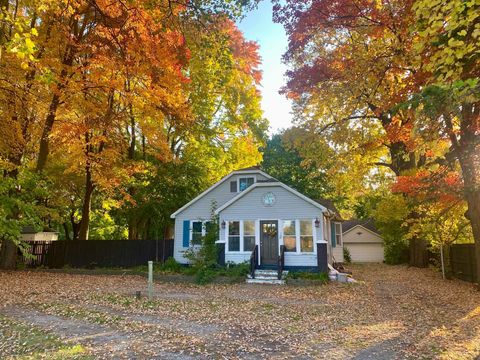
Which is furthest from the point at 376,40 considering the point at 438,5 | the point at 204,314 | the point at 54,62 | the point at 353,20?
the point at 54,62

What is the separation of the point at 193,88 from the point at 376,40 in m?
11.2

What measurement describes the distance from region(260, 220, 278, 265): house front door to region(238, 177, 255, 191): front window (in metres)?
3.12

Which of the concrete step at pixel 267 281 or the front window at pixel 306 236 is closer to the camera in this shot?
the concrete step at pixel 267 281

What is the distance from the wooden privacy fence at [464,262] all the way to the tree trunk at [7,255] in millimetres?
20586

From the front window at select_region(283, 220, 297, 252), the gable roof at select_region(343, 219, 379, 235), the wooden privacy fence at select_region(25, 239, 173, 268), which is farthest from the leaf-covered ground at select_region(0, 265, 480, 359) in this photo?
the gable roof at select_region(343, 219, 379, 235)

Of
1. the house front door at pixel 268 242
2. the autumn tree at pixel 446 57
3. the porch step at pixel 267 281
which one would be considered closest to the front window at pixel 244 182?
the house front door at pixel 268 242

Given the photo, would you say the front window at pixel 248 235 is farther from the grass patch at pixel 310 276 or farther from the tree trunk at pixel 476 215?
the tree trunk at pixel 476 215

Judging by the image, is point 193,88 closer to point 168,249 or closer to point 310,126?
point 310,126

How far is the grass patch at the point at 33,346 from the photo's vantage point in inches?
212

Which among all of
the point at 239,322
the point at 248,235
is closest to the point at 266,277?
the point at 248,235

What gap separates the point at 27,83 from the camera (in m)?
14.5

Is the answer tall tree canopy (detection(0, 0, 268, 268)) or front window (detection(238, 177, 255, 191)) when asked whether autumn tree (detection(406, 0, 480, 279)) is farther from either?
front window (detection(238, 177, 255, 191))

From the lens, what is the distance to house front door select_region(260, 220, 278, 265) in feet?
54.4

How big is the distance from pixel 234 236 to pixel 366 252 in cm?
1900
